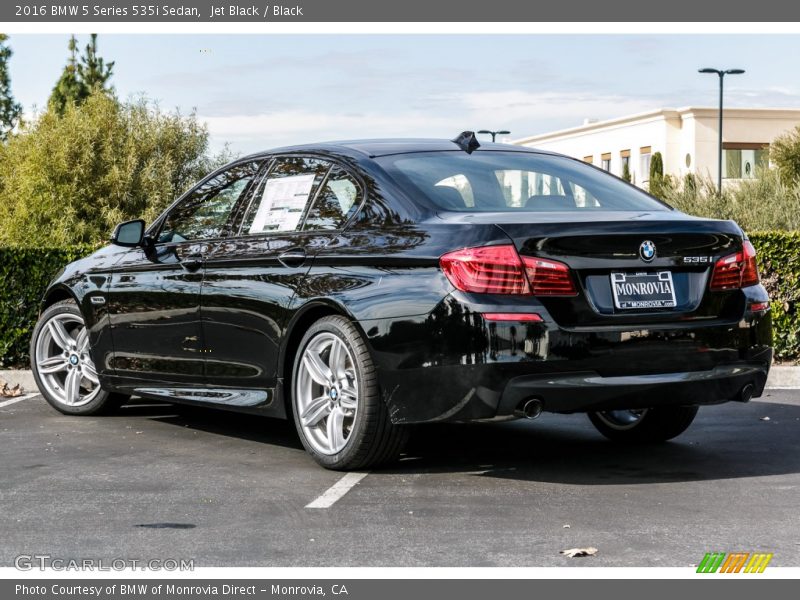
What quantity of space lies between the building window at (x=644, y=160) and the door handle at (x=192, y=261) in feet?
223

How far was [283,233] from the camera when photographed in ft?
22.9

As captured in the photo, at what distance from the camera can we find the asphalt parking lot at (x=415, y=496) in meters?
4.95

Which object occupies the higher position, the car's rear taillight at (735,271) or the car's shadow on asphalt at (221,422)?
the car's rear taillight at (735,271)

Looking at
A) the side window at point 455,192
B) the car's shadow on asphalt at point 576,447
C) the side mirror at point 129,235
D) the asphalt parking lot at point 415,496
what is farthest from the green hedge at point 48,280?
the side window at point 455,192

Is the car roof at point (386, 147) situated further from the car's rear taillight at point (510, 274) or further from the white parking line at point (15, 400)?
the white parking line at point (15, 400)

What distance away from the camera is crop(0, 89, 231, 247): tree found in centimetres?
2544

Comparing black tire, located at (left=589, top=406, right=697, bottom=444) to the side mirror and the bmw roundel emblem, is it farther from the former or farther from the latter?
the side mirror

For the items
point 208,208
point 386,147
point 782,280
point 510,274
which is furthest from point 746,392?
point 782,280

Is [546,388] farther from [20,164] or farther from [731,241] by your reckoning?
[20,164]

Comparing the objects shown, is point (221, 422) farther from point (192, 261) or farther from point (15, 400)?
point (15, 400)

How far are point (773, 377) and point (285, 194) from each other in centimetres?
534

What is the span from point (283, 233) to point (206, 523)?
6.57ft

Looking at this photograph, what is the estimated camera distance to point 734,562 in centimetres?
469

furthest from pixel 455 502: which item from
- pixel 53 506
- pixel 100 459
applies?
pixel 100 459
